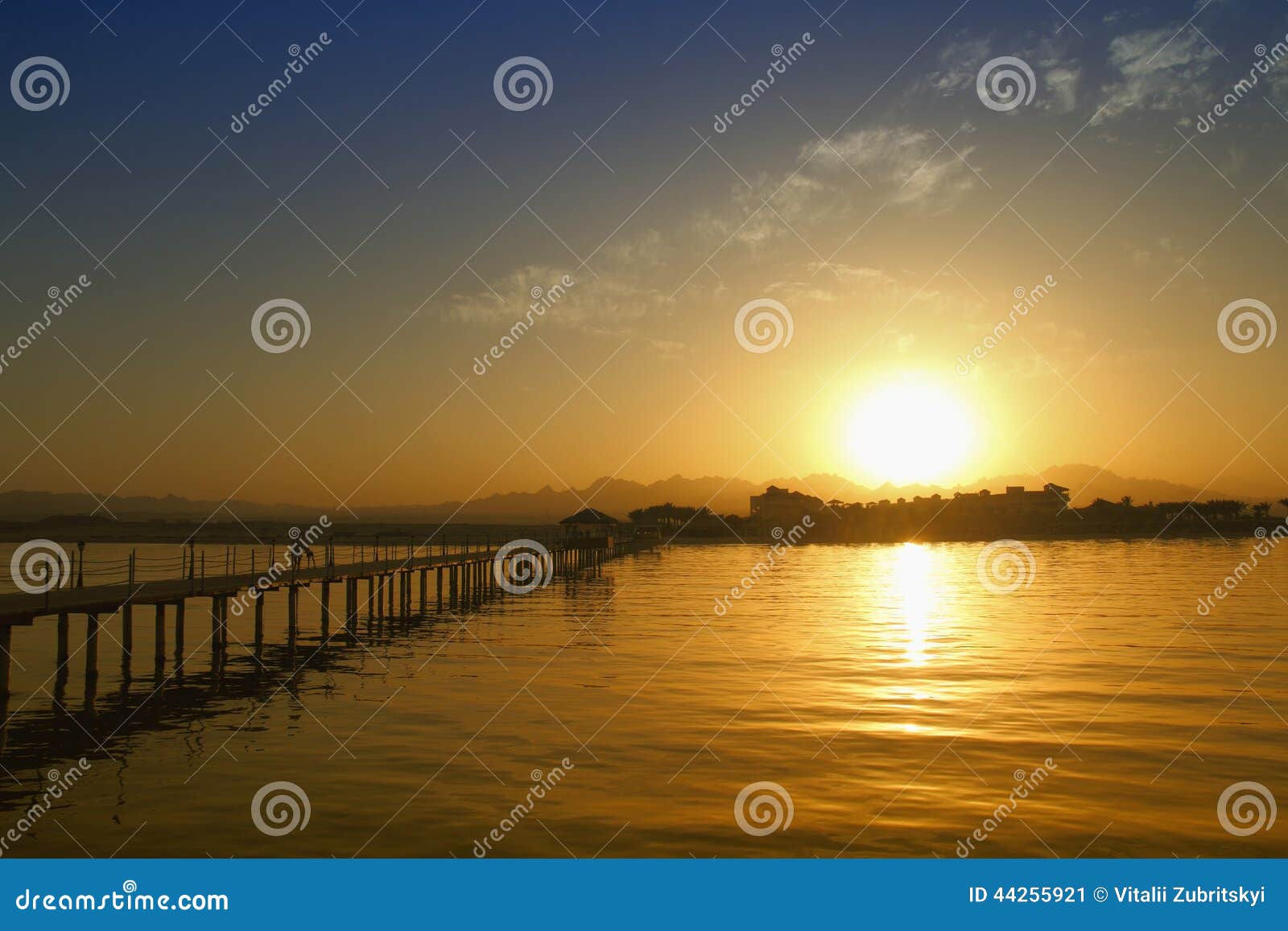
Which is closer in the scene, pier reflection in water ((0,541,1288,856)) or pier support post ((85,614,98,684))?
pier reflection in water ((0,541,1288,856))

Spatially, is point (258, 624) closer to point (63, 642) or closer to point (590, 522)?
point (63, 642)

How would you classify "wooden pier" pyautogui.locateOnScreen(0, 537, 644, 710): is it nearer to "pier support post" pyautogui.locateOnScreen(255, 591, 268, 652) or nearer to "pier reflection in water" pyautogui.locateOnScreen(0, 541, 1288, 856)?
"pier support post" pyautogui.locateOnScreen(255, 591, 268, 652)

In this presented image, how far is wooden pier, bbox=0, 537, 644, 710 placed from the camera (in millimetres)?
19891

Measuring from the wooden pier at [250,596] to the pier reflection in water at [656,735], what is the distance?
94 cm

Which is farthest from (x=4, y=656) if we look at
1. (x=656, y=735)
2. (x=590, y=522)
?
(x=590, y=522)

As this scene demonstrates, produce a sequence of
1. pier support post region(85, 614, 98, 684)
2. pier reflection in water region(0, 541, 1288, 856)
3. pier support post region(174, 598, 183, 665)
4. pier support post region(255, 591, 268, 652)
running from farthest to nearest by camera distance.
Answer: pier support post region(255, 591, 268, 652) → pier support post region(174, 598, 183, 665) → pier support post region(85, 614, 98, 684) → pier reflection in water region(0, 541, 1288, 856)

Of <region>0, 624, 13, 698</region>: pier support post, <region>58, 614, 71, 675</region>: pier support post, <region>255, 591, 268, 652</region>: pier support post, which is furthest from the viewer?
<region>255, 591, 268, 652</region>: pier support post

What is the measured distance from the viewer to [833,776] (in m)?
13.8

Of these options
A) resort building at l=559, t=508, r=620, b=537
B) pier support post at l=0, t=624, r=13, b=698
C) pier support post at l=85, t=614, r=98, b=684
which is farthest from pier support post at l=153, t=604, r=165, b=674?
resort building at l=559, t=508, r=620, b=537

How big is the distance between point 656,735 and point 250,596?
26.1 metres

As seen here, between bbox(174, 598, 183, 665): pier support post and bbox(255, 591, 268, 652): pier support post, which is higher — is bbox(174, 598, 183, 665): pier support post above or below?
below

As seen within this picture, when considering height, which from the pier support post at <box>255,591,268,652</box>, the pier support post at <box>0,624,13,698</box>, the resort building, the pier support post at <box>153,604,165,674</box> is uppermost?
the resort building

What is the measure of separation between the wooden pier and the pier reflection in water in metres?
0.94

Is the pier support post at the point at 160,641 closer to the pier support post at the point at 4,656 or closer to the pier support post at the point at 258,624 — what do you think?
the pier support post at the point at 258,624
